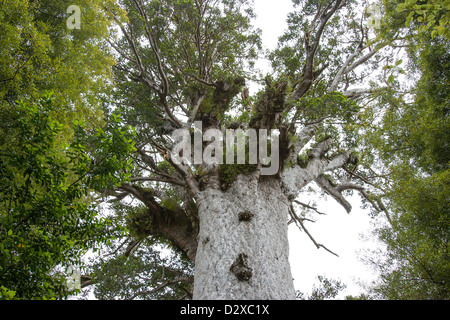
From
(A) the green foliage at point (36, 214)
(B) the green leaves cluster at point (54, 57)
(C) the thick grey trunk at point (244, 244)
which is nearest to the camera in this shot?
(A) the green foliage at point (36, 214)

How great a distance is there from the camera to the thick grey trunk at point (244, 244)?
4055 millimetres

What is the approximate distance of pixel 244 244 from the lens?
462cm

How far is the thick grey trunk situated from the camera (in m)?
4.05

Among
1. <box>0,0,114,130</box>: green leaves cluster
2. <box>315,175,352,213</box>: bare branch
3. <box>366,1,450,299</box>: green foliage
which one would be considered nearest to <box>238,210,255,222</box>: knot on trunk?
<box>366,1,450,299</box>: green foliage

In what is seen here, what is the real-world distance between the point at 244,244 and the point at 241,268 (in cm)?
52

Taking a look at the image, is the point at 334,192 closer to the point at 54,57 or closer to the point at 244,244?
the point at 244,244

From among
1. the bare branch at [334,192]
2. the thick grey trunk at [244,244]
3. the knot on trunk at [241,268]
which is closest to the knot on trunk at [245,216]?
the thick grey trunk at [244,244]

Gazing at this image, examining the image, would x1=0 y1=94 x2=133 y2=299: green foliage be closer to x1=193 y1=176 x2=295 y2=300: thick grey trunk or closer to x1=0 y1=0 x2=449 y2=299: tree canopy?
x1=0 y1=0 x2=449 y2=299: tree canopy

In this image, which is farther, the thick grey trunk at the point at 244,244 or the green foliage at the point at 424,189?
the green foliage at the point at 424,189

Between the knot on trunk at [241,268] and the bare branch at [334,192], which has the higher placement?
the bare branch at [334,192]

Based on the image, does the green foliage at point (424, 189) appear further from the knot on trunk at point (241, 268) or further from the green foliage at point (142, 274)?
the green foliage at point (142, 274)

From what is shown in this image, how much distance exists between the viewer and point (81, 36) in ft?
16.9
